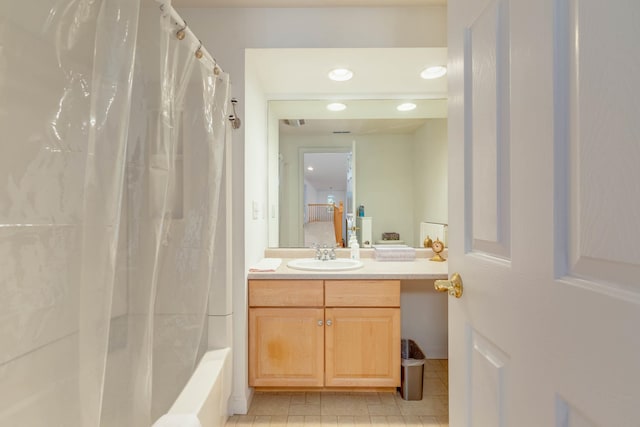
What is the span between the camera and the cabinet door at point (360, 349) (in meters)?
1.93

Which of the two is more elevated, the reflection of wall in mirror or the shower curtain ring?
the shower curtain ring

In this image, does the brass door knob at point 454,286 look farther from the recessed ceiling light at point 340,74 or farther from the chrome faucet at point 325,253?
the recessed ceiling light at point 340,74

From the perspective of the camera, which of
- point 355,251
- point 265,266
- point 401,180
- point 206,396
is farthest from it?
point 401,180

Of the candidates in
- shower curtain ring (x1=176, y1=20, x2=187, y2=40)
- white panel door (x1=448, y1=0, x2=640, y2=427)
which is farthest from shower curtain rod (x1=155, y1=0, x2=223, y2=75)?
white panel door (x1=448, y1=0, x2=640, y2=427)

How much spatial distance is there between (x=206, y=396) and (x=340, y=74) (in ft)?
6.50

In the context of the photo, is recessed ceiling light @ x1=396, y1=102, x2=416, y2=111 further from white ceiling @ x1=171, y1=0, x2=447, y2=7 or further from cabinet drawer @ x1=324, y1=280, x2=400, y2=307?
cabinet drawer @ x1=324, y1=280, x2=400, y2=307

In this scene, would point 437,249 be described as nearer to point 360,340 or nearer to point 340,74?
point 360,340

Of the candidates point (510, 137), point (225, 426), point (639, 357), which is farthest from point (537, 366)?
point (225, 426)

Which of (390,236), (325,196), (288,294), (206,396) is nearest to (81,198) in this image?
(206,396)

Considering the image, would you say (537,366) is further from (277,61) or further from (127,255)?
(277,61)

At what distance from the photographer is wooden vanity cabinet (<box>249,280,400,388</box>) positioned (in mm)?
1924

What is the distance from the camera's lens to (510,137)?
0.64 m

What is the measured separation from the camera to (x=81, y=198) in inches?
36.0

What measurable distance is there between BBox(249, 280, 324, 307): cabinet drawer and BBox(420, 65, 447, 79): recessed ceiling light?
1.55m
